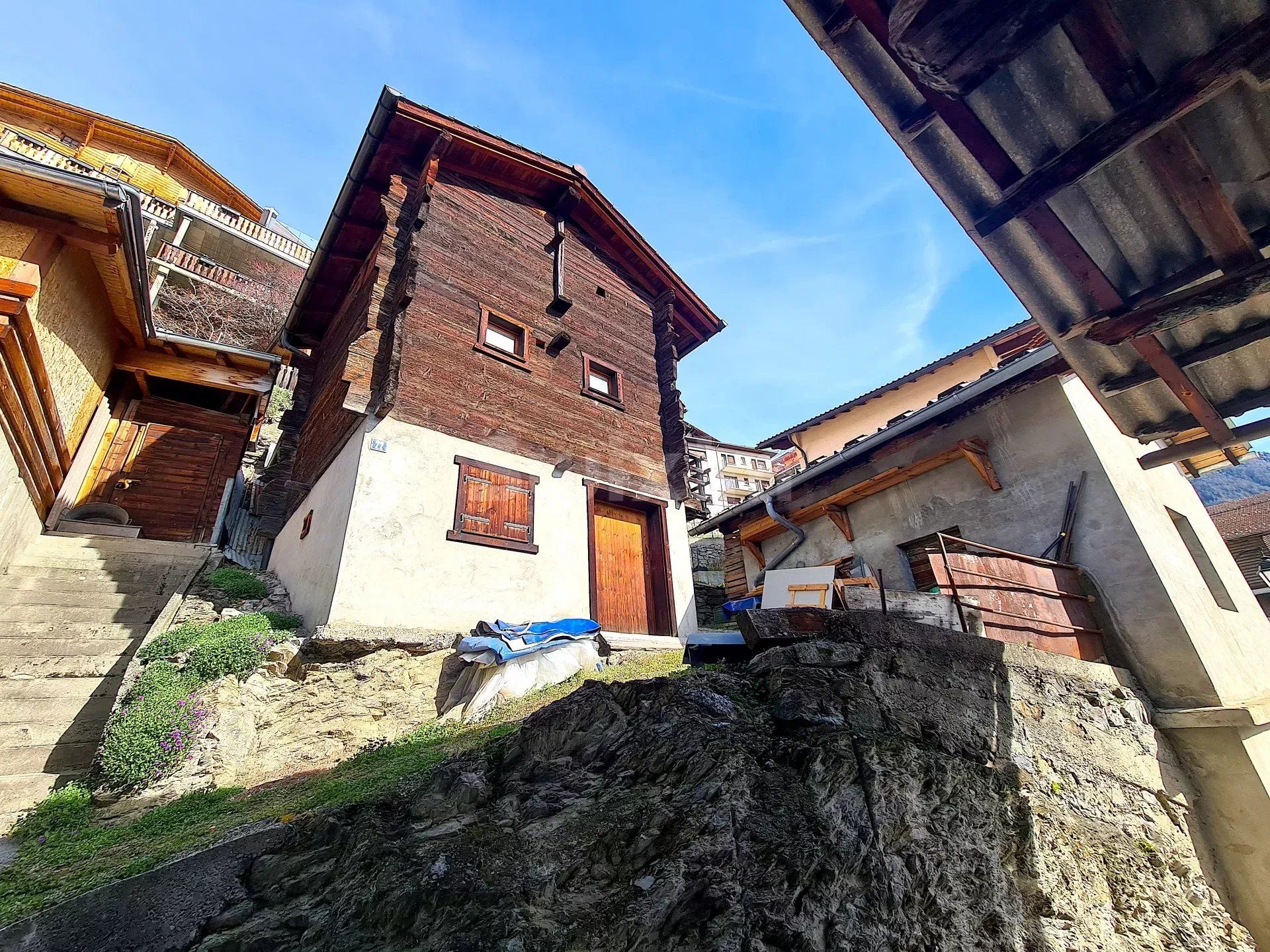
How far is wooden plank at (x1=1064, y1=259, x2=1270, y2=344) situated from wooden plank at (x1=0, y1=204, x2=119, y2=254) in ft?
40.7

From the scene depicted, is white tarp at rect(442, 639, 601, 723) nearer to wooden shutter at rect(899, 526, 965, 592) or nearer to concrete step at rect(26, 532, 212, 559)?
wooden shutter at rect(899, 526, 965, 592)

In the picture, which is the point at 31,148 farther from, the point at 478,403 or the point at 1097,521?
the point at 1097,521

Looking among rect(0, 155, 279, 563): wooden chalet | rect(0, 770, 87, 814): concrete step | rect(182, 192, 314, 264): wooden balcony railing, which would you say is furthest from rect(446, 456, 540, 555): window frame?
rect(182, 192, 314, 264): wooden balcony railing

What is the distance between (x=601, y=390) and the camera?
40.7 ft

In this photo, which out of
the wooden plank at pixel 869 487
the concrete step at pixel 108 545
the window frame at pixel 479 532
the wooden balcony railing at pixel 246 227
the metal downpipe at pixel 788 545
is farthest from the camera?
the wooden balcony railing at pixel 246 227

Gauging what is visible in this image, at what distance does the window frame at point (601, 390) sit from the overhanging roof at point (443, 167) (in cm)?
303

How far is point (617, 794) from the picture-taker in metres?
3.72

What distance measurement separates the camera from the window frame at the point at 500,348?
10.6 meters

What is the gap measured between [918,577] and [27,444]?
15.0 meters

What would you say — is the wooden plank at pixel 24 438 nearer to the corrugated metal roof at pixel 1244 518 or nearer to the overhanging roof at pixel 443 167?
the overhanging roof at pixel 443 167

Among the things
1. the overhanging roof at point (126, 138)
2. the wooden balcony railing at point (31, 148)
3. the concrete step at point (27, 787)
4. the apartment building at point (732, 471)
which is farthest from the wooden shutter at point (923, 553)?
the apartment building at point (732, 471)

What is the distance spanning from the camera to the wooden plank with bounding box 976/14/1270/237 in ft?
8.13

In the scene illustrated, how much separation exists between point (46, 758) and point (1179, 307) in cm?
→ 1107

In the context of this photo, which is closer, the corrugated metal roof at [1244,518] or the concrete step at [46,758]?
the concrete step at [46,758]
